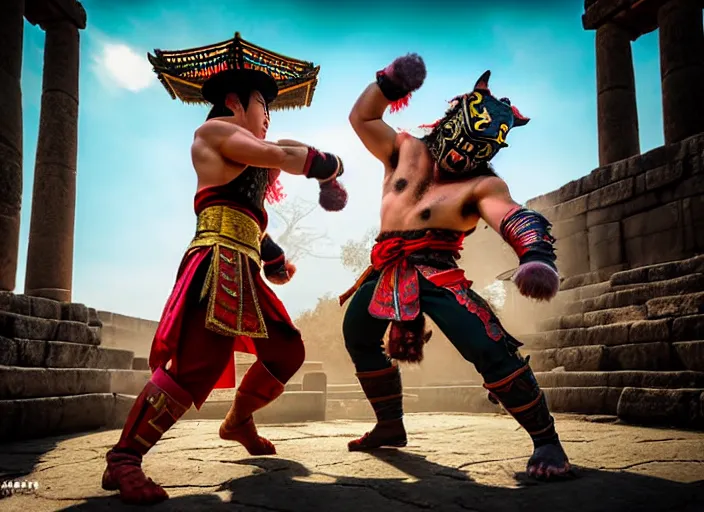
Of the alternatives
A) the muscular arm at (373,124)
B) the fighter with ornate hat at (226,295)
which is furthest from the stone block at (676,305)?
the fighter with ornate hat at (226,295)

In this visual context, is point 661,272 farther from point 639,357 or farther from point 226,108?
point 226,108

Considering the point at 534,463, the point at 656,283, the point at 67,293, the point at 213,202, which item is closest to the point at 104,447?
the point at 213,202

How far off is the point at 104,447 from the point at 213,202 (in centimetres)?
200

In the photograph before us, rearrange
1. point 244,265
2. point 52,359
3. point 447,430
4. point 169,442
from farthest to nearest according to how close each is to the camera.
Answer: point 52,359 → point 447,430 → point 169,442 → point 244,265

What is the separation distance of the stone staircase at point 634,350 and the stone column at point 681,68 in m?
3.02

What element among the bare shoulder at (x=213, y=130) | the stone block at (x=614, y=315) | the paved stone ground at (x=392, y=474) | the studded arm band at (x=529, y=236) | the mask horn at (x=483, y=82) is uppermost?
the mask horn at (x=483, y=82)

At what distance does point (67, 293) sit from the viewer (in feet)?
26.6

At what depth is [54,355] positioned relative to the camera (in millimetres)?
5059

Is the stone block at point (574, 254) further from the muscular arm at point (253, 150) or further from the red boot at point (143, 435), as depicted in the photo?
the red boot at point (143, 435)

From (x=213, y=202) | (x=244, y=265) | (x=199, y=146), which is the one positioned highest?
(x=199, y=146)

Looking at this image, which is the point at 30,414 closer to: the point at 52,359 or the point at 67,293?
the point at 52,359

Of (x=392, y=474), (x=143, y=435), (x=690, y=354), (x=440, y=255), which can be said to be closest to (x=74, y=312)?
(x=143, y=435)

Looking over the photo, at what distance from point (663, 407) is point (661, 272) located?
9.13 ft

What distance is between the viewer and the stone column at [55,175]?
8.07 metres
